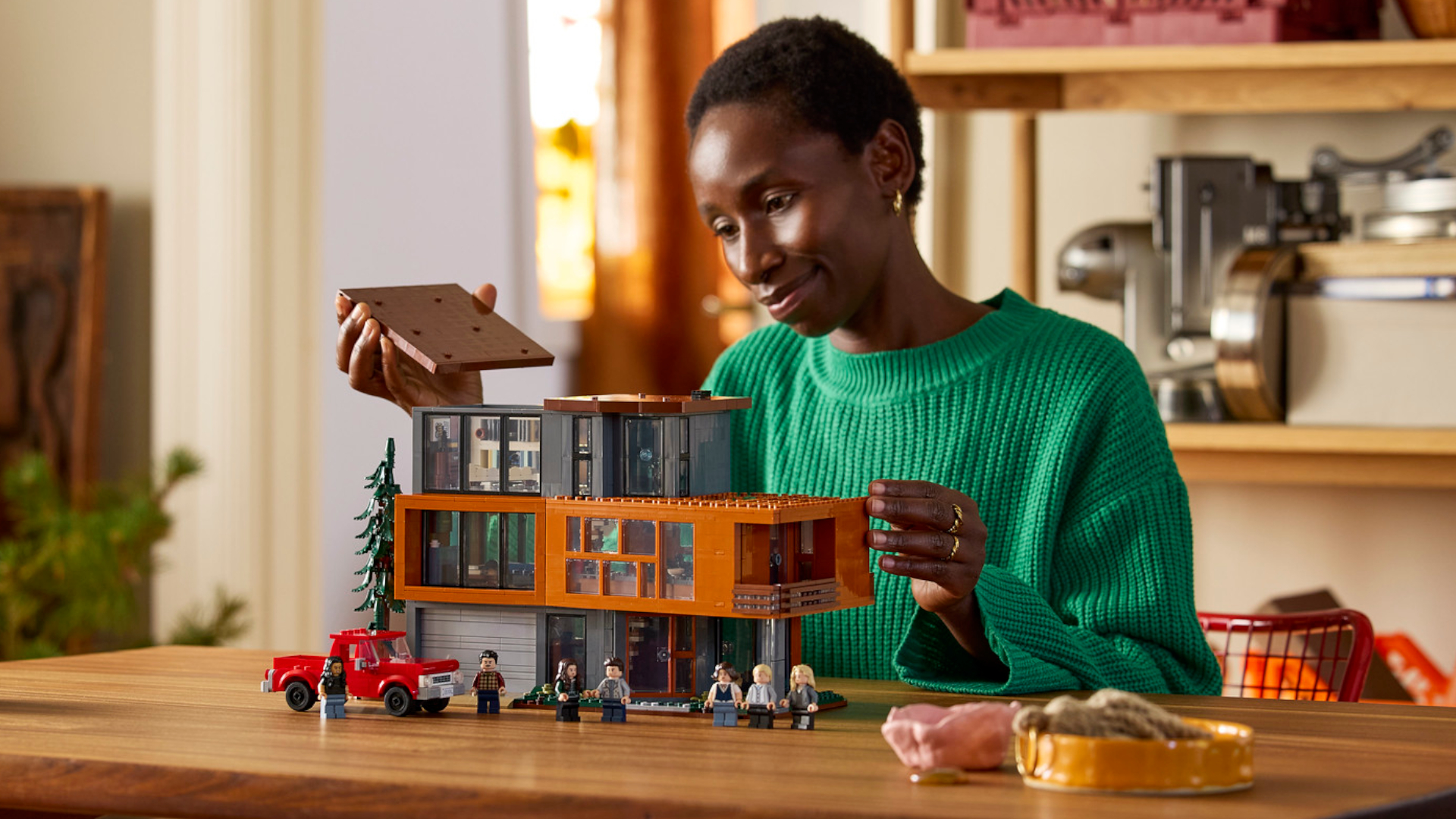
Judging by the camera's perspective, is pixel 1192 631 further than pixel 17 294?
No

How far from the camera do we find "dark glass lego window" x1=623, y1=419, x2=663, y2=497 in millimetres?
1077

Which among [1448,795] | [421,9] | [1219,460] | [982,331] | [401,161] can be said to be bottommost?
[1448,795]

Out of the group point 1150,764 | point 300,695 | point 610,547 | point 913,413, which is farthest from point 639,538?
point 913,413

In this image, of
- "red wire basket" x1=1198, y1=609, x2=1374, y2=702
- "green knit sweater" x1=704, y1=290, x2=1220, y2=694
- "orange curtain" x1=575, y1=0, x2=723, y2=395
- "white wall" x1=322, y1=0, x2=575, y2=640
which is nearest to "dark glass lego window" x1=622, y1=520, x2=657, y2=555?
"green knit sweater" x1=704, y1=290, x2=1220, y2=694

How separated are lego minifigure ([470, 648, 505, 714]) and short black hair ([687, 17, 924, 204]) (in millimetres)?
489

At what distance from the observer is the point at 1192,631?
1321mm

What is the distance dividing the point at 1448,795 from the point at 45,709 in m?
0.86

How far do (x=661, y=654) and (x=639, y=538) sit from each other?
0.08 metres

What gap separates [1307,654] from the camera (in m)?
1.57

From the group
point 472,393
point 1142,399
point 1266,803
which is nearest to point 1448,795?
point 1266,803

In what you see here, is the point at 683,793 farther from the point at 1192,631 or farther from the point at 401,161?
the point at 401,161

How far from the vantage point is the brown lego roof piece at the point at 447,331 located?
1176 mm

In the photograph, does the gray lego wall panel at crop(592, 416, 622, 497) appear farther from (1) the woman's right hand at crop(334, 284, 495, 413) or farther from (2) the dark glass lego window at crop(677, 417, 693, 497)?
(1) the woman's right hand at crop(334, 284, 495, 413)

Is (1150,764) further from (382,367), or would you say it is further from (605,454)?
(382,367)
